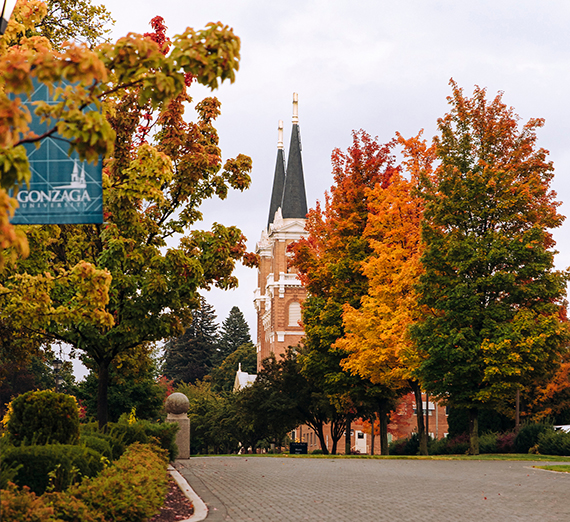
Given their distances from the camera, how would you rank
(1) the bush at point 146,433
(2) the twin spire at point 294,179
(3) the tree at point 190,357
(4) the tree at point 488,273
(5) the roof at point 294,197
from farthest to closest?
(3) the tree at point 190,357 < (5) the roof at point 294,197 < (2) the twin spire at point 294,179 < (4) the tree at point 488,273 < (1) the bush at point 146,433

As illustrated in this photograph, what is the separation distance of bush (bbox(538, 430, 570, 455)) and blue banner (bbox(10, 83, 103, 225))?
23168 millimetres

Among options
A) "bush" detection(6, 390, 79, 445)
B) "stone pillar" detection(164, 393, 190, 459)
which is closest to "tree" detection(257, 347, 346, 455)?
"stone pillar" detection(164, 393, 190, 459)

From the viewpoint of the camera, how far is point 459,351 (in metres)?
25.6

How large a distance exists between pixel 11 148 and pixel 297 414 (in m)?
39.0

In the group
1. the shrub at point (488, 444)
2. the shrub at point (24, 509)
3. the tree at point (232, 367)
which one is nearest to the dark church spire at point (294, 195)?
the tree at point (232, 367)

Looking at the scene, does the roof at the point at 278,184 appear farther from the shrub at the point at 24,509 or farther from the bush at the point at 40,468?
the shrub at the point at 24,509

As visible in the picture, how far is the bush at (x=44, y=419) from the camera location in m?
11.8

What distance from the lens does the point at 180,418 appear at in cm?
2280

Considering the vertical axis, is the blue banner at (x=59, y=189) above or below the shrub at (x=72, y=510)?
above

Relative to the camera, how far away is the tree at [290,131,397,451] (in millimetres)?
32844

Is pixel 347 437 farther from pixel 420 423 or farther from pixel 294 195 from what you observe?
pixel 294 195

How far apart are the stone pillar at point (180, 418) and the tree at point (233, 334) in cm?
10870

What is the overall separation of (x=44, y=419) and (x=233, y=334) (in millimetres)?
126141

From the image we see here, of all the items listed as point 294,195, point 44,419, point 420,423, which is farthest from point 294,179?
point 44,419
